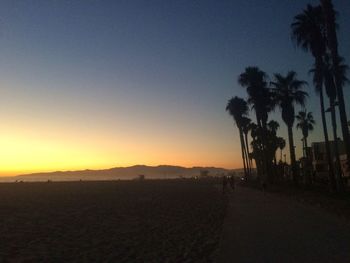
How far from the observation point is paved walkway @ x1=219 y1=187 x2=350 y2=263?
10.1 metres

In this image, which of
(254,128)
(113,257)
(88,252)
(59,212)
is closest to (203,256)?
(113,257)

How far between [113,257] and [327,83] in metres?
26.7

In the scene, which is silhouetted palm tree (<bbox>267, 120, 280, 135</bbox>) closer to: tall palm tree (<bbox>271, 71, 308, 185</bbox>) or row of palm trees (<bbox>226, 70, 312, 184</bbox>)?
row of palm trees (<bbox>226, 70, 312, 184</bbox>)

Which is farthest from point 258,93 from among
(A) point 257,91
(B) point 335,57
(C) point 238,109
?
(B) point 335,57

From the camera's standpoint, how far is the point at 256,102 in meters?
55.2

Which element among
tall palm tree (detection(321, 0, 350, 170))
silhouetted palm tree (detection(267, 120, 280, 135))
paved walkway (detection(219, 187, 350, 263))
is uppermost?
silhouetted palm tree (detection(267, 120, 280, 135))

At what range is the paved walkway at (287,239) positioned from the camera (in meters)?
10.1

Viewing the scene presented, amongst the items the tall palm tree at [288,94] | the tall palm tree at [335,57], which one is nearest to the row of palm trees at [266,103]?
the tall palm tree at [288,94]

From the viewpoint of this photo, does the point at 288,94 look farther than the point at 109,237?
Yes

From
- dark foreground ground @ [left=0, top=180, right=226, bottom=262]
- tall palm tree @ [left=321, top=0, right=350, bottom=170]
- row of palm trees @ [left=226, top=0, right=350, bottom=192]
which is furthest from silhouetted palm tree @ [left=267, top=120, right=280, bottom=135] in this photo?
dark foreground ground @ [left=0, top=180, right=226, bottom=262]

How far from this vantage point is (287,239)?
1269 cm

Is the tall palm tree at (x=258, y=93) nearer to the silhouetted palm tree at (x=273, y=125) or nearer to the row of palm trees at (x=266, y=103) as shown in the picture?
the row of palm trees at (x=266, y=103)

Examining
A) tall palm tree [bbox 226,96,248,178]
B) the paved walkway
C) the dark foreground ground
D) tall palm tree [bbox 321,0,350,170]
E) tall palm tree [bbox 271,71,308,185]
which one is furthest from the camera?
tall palm tree [bbox 226,96,248,178]

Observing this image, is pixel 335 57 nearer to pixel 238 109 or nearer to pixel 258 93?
pixel 258 93
